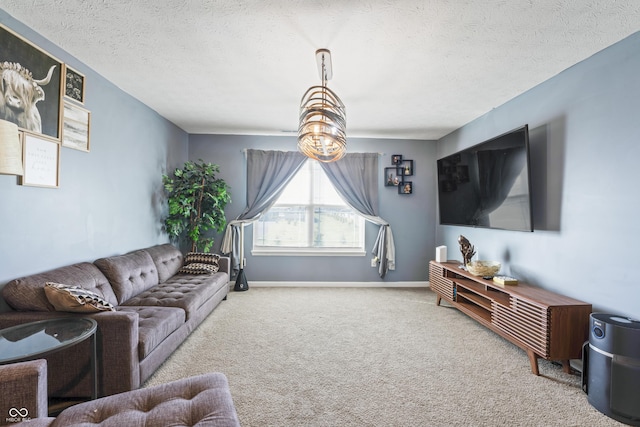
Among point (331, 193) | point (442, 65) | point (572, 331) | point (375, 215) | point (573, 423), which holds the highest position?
point (442, 65)

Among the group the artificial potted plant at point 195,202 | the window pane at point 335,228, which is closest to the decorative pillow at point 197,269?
the artificial potted plant at point 195,202

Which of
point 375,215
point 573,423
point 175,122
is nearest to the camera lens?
point 573,423

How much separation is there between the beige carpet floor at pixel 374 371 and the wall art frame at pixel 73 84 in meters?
2.35

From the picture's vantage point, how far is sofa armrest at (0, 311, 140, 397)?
6.09ft

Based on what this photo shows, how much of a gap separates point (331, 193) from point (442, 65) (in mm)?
2830

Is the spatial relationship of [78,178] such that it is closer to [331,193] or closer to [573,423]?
[331,193]

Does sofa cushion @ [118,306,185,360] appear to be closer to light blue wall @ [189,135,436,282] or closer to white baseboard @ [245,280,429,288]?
white baseboard @ [245,280,429,288]

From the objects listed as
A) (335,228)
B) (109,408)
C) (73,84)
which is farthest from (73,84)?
(335,228)

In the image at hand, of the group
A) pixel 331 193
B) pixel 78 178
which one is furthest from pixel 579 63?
pixel 78 178

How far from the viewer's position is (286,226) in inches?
202

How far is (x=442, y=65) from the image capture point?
263 cm

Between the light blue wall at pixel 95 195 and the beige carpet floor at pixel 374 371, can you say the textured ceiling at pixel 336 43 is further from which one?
the beige carpet floor at pixel 374 371

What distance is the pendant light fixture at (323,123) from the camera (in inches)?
89.0

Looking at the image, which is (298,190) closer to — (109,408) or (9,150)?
(9,150)
